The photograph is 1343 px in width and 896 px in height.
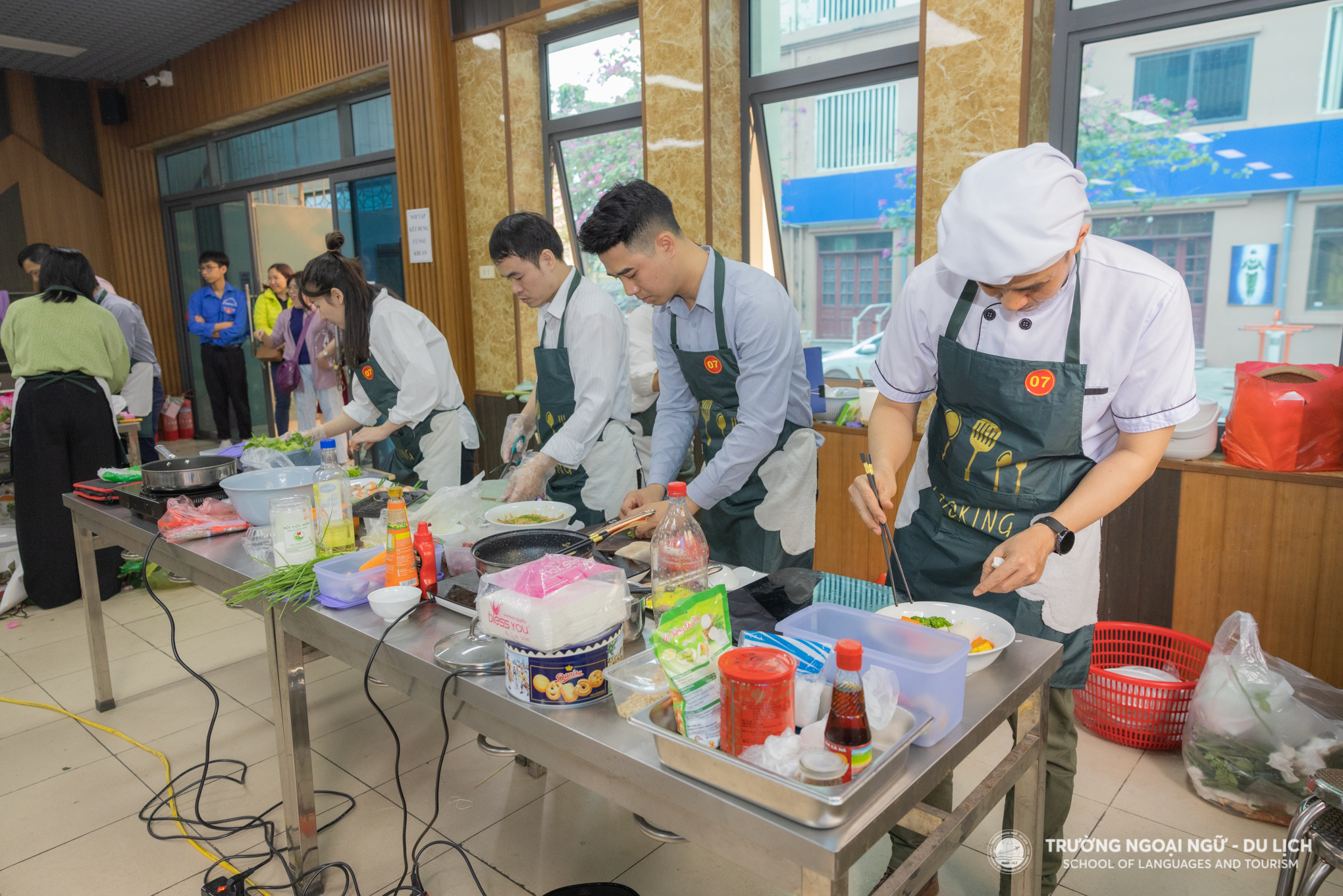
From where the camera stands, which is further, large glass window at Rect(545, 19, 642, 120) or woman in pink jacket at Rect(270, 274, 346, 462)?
woman in pink jacket at Rect(270, 274, 346, 462)

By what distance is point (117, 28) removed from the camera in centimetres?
686

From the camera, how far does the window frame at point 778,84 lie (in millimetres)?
3902

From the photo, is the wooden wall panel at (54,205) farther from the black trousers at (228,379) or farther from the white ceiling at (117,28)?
the black trousers at (228,379)

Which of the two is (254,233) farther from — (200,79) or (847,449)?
(847,449)

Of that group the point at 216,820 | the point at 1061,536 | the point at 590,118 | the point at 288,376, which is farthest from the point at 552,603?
the point at 288,376

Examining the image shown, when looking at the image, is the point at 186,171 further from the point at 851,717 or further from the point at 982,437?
the point at 851,717

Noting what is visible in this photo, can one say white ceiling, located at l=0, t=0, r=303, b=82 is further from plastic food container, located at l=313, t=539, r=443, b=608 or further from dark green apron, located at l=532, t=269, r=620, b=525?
plastic food container, located at l=313, t=539, r=443, b=608

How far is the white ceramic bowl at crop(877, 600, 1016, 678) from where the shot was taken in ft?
4.19

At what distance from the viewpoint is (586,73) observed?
5176 mm

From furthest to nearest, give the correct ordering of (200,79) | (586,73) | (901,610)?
1. (200,79)
2. (586,73)
3. (901,610)

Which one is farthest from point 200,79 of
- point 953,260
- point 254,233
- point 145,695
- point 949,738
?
point 949,738

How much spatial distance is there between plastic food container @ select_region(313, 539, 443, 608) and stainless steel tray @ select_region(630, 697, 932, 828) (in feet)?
2.71

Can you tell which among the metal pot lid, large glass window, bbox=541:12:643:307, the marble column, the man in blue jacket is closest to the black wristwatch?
the metal pot lid

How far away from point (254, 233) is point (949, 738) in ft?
28.0
